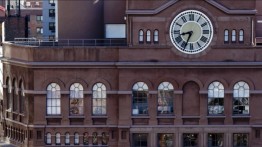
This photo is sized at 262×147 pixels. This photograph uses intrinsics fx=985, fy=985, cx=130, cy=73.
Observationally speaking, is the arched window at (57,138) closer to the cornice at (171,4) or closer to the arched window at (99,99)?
the arched window at (99,99)

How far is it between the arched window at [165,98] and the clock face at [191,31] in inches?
106

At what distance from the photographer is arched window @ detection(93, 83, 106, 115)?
67.5 m

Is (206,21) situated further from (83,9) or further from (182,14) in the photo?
(83,9)

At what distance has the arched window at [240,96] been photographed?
6731 centimetres

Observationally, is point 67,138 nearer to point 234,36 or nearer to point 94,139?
point 94,139

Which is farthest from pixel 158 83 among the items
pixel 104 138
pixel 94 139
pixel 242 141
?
pixel 242 141

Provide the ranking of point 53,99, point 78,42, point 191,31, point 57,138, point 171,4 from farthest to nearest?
point 78,42
point 57,138
point 53,99
point 191,31
point 171,4

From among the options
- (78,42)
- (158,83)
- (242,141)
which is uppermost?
(78,42)

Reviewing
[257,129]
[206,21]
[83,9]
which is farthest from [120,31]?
[257,129]

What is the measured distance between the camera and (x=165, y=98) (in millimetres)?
67312

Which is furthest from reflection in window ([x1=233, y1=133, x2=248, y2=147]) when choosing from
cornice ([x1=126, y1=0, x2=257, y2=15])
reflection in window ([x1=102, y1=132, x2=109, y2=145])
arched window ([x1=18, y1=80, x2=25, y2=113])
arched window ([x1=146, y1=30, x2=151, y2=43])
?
arched window ([x1=18, y1=80, x2=25, y2=113])

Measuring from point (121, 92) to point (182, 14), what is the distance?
674cm

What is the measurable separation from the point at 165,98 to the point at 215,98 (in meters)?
3.42

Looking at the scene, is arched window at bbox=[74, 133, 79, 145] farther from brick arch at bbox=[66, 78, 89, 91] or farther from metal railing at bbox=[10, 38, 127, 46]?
metal railing at bbox=[10, 38, 127, 46]
